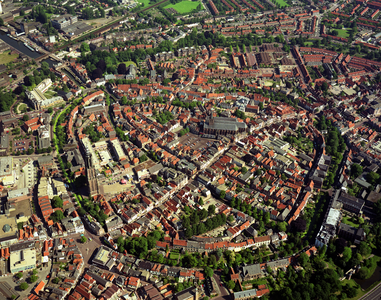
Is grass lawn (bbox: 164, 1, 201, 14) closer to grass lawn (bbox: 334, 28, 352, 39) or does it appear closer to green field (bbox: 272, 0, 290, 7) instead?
green field (bbox: 272, 0, 290, 7)

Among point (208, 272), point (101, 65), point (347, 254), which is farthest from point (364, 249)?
point (101, 65)

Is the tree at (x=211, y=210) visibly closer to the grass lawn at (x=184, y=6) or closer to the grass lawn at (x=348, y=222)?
the grass lawn at (x=348, y=222)

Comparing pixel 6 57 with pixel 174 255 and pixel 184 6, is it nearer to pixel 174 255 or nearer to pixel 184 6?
pixel 184 6

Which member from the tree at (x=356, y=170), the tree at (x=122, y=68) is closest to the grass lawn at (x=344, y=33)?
the tree at (x=356, y=170)

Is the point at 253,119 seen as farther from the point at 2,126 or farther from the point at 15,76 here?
the point at 15,76

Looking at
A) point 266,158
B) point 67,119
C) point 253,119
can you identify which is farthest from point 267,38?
point 67,119

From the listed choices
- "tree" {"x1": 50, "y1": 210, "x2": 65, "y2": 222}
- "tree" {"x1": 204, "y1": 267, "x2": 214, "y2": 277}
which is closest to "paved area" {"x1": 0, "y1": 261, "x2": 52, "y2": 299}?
"tree" {"x1": 50, "y1": 210, "x2": 65, "y2": 222}
